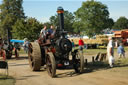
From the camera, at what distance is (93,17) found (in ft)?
151

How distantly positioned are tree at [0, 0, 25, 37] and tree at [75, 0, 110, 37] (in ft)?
60.8

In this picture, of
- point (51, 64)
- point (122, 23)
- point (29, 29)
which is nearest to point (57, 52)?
point (51, 64)

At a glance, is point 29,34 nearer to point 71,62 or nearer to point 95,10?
point 95,10

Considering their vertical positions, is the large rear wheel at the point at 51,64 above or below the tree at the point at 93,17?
below

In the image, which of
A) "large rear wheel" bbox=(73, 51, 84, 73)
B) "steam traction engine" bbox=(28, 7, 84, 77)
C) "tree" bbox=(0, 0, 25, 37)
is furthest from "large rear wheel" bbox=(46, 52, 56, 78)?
"tree" bbox=(0, 0, 25, 37)

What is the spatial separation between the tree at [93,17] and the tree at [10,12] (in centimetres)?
1854

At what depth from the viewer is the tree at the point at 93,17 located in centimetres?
4562

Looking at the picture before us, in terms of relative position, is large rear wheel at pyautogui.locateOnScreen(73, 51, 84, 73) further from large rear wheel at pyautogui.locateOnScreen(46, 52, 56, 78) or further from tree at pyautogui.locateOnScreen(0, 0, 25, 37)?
tree at pyautogui.locateOnScreen(0, 0, 25, 37)

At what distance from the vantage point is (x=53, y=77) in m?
8.72

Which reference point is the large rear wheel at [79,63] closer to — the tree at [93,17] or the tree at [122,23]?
the tree at [93,17]

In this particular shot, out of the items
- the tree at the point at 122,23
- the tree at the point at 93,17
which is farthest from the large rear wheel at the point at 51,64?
the tree at the point at 122,23

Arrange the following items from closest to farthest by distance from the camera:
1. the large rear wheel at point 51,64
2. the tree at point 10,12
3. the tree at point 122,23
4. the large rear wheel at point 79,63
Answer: the large rear wheel at point 51,64 < the large rear wheel at point 79,63 < the tree at point 10,12 < the tree at point 122,23

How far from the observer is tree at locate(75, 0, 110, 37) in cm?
4562

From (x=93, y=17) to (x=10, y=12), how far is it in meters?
24.1
